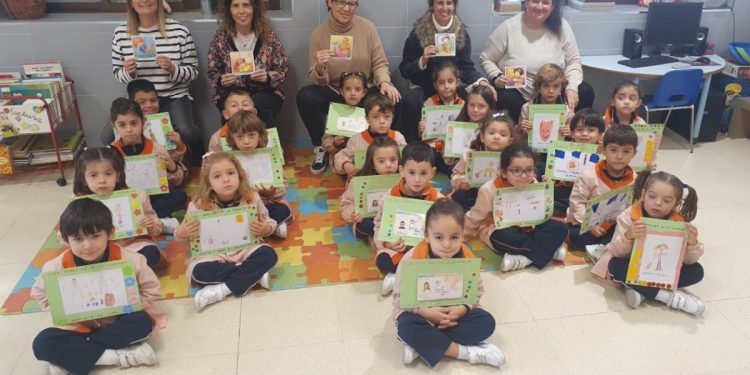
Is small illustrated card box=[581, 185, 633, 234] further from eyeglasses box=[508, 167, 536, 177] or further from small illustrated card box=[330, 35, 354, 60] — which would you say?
small illustrated card box=[330, 35, 354, 60]

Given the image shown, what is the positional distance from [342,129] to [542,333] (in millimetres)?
2031

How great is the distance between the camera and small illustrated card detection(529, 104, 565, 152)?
402 cm

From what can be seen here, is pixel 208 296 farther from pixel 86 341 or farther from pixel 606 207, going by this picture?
pixel 606 207

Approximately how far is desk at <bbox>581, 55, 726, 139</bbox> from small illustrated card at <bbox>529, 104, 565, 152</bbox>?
0.90 metres

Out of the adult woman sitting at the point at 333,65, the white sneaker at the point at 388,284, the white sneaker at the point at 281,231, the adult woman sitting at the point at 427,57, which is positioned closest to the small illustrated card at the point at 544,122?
the adult woman sitting at the point at 427,57

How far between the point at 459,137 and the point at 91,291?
7.98ft

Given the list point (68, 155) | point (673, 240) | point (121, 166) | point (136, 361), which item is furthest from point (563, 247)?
point (68, 155)

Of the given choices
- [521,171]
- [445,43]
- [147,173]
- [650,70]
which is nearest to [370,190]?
[521,171]

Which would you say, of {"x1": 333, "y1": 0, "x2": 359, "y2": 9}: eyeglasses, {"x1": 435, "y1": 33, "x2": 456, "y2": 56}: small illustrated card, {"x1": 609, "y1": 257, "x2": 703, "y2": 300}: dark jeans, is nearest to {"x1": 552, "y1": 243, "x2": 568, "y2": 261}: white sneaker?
{"x1": 609, "y1": 257, "x2": 703, "y2": 300}: dark jeans

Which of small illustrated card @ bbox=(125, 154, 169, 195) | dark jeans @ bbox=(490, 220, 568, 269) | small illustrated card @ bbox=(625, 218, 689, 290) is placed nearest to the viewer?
small illustrated card @ bbox=(625, 218, 689, 290)

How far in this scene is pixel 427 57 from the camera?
14.3 feet

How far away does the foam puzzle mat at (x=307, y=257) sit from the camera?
300 cm

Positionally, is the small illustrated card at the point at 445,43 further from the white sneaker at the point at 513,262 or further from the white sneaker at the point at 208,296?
the white sneaker at the point at 208,296

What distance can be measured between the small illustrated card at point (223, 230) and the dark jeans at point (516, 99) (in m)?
2.34
